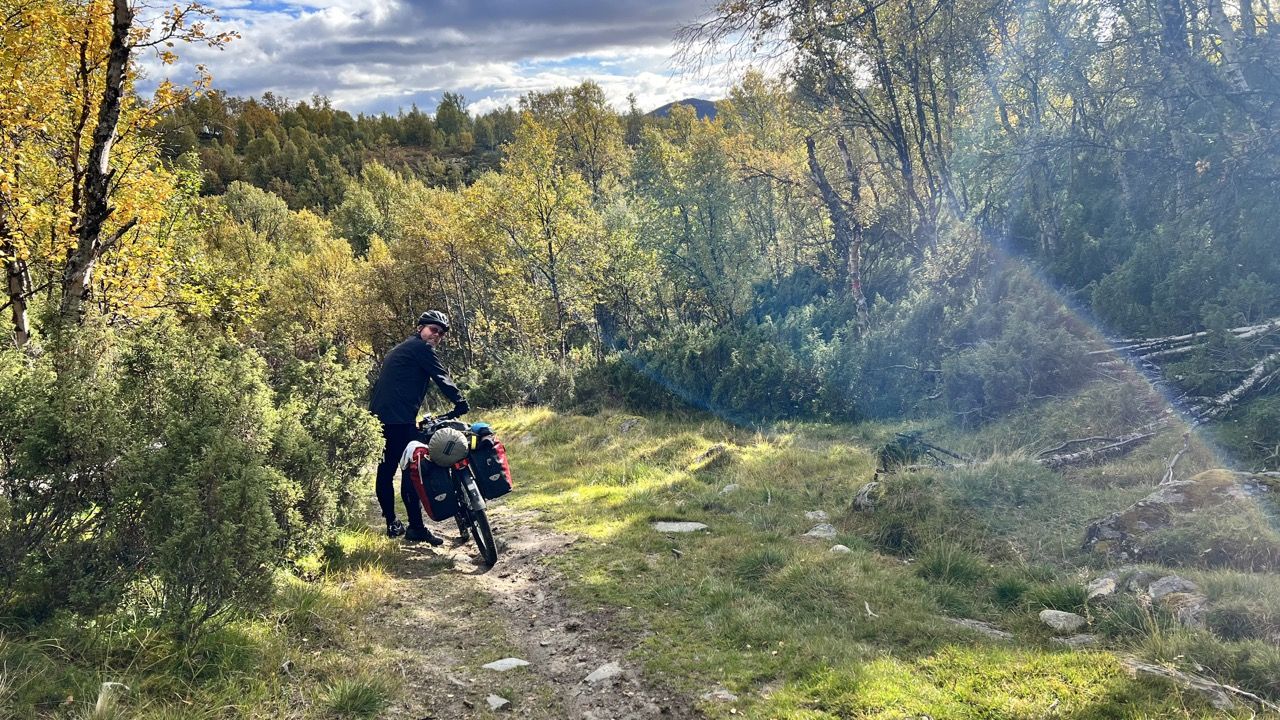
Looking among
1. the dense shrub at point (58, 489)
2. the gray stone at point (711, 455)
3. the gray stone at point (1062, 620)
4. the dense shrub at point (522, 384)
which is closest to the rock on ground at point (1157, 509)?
the gray stone at point (1062, 620)

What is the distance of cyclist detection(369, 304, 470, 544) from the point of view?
662 cm

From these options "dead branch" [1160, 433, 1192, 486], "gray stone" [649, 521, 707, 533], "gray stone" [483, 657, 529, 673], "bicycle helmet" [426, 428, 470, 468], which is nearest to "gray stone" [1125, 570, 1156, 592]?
"dead branch" [1160, 433, 1192, 486]

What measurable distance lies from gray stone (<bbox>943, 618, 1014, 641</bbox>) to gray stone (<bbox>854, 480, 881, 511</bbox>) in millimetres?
2291

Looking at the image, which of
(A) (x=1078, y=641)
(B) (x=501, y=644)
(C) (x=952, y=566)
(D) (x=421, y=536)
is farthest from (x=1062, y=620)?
(D) (x=421, y=536)

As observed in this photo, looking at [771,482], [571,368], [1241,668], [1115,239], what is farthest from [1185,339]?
[571,368]

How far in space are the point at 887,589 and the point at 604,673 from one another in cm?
251

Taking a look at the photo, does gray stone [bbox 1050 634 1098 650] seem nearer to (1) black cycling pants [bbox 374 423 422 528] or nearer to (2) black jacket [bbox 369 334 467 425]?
(2) black jacket [bbox 369 334 467 425]

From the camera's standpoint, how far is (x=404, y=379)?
6.66m

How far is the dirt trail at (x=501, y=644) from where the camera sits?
3828mm

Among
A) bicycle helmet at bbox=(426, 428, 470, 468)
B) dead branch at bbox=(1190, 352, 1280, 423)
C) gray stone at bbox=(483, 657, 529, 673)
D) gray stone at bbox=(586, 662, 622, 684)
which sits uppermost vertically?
bicycle helmet at bbox=(426, 428, 470, 468)

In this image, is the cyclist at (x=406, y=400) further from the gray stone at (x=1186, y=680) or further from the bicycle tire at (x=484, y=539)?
the gray stone at (x=1186, y=680)

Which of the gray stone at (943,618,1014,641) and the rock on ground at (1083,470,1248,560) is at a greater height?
the rock on ground at (1083,470,1248,560)

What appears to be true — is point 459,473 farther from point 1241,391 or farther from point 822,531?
point 1241,391

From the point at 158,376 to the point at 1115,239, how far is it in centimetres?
1515
